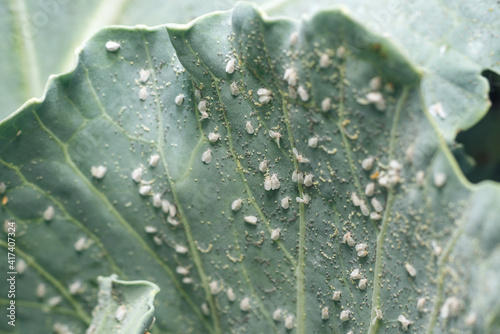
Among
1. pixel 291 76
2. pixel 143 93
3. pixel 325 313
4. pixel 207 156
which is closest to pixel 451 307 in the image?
pixel 325 313

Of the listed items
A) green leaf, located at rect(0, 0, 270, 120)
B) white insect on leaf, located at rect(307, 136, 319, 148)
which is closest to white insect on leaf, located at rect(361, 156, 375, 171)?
white insect on leaf, located at rect(307, 136, 319, 148)

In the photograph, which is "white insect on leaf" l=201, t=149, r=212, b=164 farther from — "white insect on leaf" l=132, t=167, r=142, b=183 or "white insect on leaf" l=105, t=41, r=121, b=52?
"white insect on leaf" l=105, t=41, r=121, b=52

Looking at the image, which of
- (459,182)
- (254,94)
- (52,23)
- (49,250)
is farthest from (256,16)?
(52,23)

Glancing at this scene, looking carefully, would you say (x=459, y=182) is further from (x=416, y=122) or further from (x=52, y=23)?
(x=52, y=23)

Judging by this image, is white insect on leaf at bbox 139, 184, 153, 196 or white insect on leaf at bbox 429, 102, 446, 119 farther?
white insect on leaf at bbox 139, 184, 153, 196

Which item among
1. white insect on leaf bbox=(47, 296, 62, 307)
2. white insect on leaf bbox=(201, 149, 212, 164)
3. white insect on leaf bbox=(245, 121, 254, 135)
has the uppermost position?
white insect on leaf bbox=(245, 121, 254, 135)

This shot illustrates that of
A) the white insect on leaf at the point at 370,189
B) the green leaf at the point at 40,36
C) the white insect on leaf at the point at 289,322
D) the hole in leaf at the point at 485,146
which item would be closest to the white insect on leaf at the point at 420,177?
the white insect on leaf at the point at 370,189

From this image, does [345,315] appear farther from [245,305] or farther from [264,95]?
[264,95]
